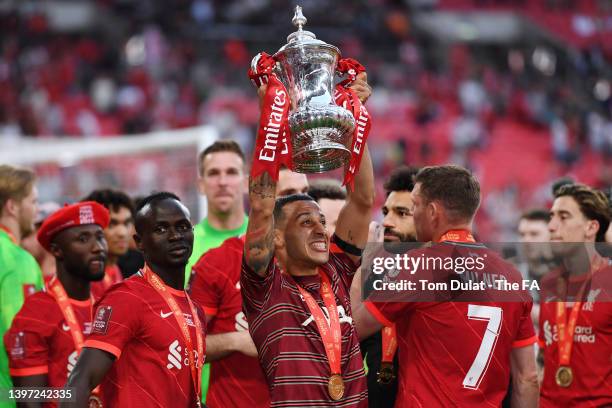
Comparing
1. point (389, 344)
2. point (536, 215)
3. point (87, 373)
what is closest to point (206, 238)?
point (389, 344)

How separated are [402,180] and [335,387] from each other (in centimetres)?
165

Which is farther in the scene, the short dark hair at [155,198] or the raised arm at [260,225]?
the short dark hair at [155,198]

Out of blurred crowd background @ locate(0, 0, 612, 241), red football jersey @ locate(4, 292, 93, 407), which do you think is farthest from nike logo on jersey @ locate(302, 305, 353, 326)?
blurred crowd background @ locate(0, 0, 612, 241)

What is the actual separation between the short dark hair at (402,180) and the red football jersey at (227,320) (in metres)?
0.92

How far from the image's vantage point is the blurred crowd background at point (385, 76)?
19500 millimetres

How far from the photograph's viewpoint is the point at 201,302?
5004 millimetres

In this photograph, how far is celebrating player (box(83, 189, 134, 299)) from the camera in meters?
6.52

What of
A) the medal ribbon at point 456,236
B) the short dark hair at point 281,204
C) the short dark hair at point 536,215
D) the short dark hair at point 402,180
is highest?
the short dark hair at point 536,215

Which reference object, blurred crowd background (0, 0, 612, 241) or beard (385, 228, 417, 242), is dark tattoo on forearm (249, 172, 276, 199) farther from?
blurred crowd background (0, 0, 612, 241)

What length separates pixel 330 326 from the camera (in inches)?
167

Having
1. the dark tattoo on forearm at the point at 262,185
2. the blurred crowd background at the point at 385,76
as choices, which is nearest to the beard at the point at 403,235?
the dark tattoo on forearm at the point at 262,185

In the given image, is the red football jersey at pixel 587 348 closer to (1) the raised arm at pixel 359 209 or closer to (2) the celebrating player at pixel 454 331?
(2) the celebrating player at pixel 454 331

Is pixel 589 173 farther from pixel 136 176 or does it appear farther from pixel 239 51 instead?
pixel 136 176

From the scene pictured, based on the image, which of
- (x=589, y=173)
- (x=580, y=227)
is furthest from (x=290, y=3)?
(x=580, y=227)
